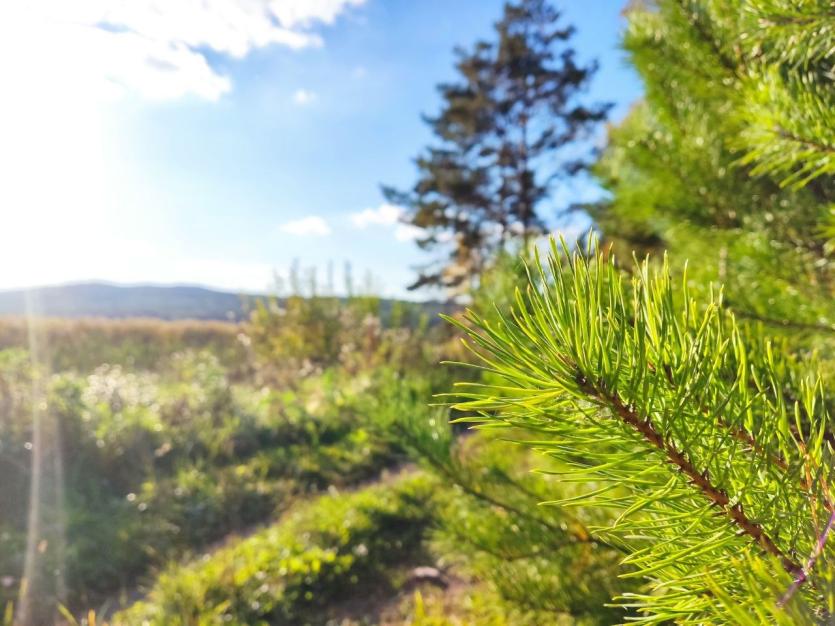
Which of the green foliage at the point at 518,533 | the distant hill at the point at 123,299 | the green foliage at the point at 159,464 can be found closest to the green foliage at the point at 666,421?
the green foliage at the point at 518,533

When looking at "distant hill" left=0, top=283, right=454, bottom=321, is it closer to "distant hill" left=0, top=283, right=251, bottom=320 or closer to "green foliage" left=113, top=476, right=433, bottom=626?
"distant hill" left=0, top=283, right=251, bottom=320

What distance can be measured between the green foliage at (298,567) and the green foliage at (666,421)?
96.1 inches

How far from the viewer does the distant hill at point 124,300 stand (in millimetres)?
54125

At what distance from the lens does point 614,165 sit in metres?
2.32

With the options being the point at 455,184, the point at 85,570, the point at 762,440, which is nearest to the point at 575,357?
the point at 762,440

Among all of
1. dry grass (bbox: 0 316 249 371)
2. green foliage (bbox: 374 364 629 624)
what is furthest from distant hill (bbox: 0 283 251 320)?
green foliage (bbox: 374 364 629 624)

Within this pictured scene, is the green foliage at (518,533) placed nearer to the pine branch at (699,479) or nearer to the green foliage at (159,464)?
the pine branch at (699,479)

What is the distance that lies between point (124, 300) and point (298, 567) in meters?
72.4

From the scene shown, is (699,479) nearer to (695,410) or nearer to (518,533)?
(695,410)

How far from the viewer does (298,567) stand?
3797 mm

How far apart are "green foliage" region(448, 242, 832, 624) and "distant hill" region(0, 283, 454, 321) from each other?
172 ft

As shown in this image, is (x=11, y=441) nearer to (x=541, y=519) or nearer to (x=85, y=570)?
Answer: (x=85, y=570)

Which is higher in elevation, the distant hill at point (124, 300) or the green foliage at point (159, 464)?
the distant hill at point (124, 300)

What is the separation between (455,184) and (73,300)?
63091 millimetres
